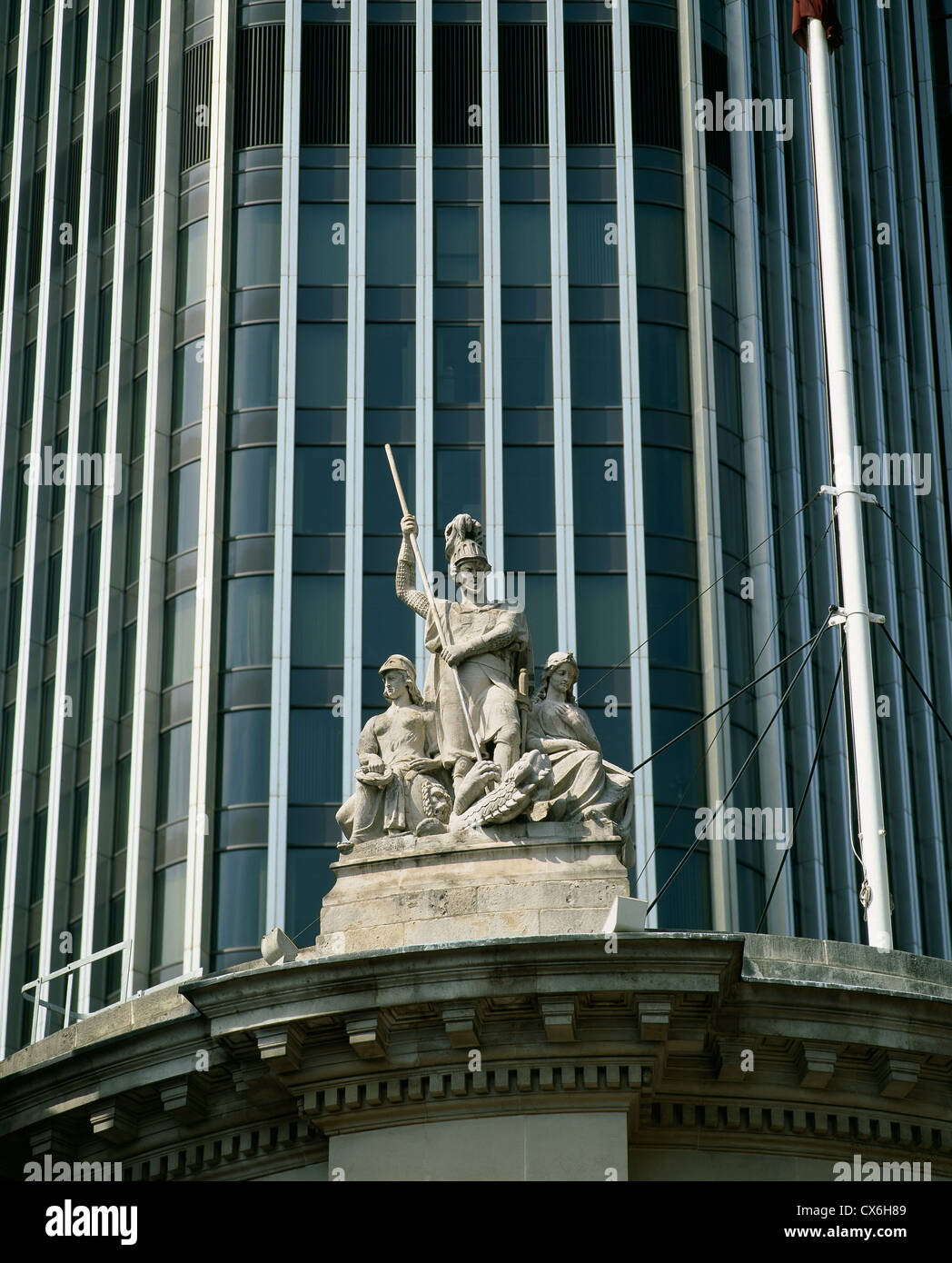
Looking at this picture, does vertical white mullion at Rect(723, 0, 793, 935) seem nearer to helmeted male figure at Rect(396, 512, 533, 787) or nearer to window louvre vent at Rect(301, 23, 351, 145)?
window louvre vent at Rect(301, 23, 351, 145)

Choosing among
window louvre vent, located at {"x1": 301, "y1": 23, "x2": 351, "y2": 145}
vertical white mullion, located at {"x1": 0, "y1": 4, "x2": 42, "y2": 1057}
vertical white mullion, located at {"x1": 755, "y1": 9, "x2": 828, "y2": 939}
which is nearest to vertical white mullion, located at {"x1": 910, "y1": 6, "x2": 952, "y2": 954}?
vertical white mullion, located at {"x1": 755, "y1": 9, "x2": 828, "y2": 939}

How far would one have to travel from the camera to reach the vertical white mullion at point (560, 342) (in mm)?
68312

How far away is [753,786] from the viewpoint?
6869cm

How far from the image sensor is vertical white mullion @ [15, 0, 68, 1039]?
230ft

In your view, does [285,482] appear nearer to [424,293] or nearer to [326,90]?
[424,293]

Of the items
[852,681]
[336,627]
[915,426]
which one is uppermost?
[915,426]

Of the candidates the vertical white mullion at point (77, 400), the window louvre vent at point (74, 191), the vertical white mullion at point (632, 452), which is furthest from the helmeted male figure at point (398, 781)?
the window louvre vent at point (74, 191)

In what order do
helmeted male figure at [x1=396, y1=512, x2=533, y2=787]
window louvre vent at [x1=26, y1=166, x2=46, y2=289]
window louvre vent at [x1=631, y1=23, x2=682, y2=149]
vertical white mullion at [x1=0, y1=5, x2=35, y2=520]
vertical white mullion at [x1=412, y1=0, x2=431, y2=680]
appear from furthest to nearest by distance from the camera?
1. window louvre vent at [x1=26, y1=166, x2=46, y2=289]
2. vertical white mullion at [x1=0, y1=5, x2=35, y2=520]
3. window louvre vent at [x1=631, y1=23, x2=682, y2=149]
4. vertical white mullion at [x1=412, y1=0, x2=431, y2=680]
5. helmeted male figure at [x1=396, y1=512, x2=533, y2=787]

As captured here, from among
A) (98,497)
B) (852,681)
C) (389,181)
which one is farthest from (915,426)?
(852,681)

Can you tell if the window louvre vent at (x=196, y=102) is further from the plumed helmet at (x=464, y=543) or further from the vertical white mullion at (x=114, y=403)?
the plumed helmet at (x=464, y=543)

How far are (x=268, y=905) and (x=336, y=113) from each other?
23.1 m

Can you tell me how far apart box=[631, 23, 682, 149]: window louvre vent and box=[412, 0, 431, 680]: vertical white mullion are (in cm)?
565

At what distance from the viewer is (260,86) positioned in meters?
75.4

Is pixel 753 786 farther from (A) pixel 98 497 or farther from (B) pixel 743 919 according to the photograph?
(A) pixel 98 497
